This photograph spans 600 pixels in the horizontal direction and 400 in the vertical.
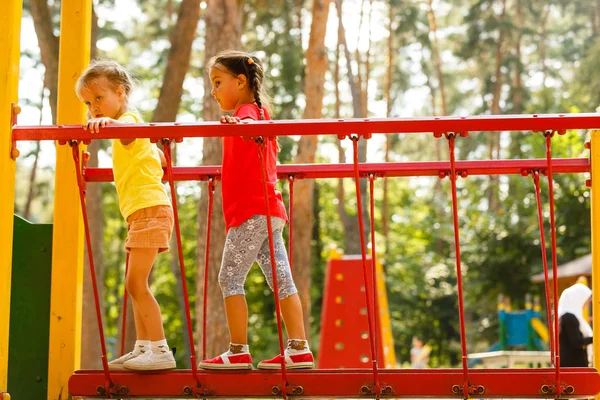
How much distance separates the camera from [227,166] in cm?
389

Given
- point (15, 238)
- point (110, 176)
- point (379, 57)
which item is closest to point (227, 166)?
point (110, 176)

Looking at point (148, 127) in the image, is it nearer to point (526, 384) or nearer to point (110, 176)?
point (110, 176)

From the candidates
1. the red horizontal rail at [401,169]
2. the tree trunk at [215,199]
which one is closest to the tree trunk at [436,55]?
the tree trunk at [215,199]

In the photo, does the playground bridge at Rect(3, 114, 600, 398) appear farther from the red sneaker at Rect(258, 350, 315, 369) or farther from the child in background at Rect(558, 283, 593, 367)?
the child in background at Rect(558, 283, 593, 367)

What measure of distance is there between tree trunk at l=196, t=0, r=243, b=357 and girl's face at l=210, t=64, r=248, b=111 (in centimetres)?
652

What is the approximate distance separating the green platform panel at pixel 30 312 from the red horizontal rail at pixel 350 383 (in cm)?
62

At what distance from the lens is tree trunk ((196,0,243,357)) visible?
10.7 m

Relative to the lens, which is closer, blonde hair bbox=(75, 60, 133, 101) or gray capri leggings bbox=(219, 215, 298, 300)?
gray capri leggings bbox=(219, 215, 298, 300)

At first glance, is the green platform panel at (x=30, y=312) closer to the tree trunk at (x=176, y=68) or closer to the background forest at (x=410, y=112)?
the tree trunk at (x=176, y=68)

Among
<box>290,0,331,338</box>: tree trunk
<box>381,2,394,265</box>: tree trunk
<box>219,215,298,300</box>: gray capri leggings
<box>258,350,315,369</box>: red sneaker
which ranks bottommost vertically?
<box>258,350,315,369</box>: red sneaker

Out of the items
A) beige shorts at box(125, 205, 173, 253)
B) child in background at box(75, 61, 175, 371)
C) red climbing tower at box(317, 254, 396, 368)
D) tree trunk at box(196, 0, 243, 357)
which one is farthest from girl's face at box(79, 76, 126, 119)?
tree trunk at box(196, 0, 243, 357)

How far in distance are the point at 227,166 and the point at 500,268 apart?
20.3m

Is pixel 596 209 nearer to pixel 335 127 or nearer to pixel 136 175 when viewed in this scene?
pixel 335 127

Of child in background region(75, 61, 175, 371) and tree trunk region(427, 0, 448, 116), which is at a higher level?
tree trunk region(427, 0, 448, 116)
